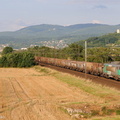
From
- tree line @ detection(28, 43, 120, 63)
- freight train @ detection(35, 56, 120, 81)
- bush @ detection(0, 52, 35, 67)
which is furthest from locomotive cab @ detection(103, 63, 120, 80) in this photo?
bush @ detection(0, 52, 35, 67)

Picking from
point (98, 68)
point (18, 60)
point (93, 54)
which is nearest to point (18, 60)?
point (18, 60)

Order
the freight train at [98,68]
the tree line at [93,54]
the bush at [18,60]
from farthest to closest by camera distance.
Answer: the bush at [18,60], the tree line at [93,54], the freight train at [98,68]

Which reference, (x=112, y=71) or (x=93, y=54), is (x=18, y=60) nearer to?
(x=93, y=54)

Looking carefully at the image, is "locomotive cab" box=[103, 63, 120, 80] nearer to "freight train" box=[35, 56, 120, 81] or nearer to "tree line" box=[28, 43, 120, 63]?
"freight train" box=[35, 56, 120, 81]

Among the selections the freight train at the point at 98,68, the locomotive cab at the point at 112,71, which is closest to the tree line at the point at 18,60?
the freight train at the point at 98,68

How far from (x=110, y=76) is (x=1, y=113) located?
3300 cm

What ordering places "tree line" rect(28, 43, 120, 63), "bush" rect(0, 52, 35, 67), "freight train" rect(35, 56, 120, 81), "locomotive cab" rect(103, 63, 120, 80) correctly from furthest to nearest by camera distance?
1. "bush" rect(0, 52, 35, 67)
2. "tree line" rect(28, 43, 120, 63)
3. "freight train" rect(35, 56, 120, 81)
4. "locomotive cab" rect(103, 63, 120, 80)

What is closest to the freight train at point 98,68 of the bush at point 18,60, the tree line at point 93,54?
the tree line at point 93,54

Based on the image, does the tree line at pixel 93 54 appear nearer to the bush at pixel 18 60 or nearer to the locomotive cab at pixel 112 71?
the locomotive cab at pixel 112 71

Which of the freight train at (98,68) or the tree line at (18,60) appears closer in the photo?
the freight train at (98,68)

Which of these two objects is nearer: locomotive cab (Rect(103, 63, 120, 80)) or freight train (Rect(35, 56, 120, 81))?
locomotive cab (Rect(103, 63, 120, 80))

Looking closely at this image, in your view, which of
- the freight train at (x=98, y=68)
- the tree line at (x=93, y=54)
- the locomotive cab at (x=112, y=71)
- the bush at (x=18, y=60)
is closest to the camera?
the locomotive cab at (x=112, y=71)

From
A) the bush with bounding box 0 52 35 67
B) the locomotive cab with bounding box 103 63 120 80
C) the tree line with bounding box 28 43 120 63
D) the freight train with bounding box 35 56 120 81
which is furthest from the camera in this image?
the bush with bounding box 0 52 35 67

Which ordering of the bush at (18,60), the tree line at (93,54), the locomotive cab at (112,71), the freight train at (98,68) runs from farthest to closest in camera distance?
the bush at (18,60) → the tree line at (93,54) → the freight train at (98,68) → the locomotive cab at (112,71)
